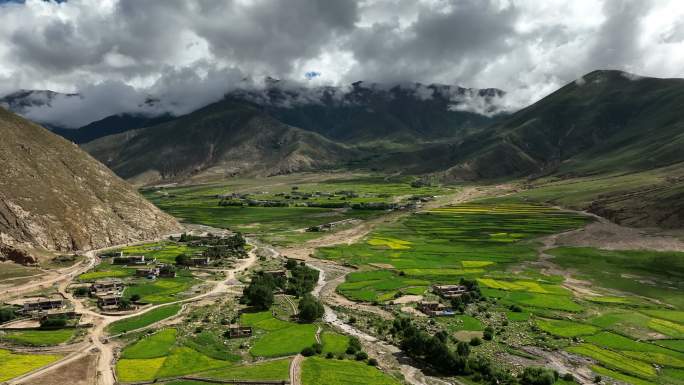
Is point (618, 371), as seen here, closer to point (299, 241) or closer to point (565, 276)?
point (565, 276)

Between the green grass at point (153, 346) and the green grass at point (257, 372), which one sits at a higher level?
the green grass at point (153, 346)

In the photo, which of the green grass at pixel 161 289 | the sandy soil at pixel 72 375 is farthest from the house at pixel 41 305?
the sandy soil at pixel 72 375

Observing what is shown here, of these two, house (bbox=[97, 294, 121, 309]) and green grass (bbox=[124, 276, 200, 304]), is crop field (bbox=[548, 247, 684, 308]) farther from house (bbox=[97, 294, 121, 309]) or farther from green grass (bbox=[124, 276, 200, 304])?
house (bbox=[97, 294, 121, 309])

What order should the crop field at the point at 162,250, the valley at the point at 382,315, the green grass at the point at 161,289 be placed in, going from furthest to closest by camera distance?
the crop field at the point at 162,250 < the green grass at the point at 161,289 < the valley at the point at 382,315

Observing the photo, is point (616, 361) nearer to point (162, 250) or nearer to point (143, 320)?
point (143, 320)

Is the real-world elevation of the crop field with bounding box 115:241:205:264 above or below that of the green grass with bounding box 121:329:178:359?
above

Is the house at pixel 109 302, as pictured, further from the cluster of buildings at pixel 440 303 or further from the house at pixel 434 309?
the house at pixel 434 309

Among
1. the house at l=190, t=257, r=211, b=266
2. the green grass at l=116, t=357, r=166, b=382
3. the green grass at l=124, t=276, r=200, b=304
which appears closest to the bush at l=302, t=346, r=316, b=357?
the green grass at l=116, t=357, r=166, b=382

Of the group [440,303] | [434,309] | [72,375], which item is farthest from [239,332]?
[440,303]
